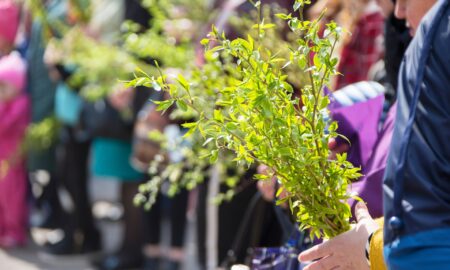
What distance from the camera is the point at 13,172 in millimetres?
6465

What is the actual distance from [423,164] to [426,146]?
28 mm

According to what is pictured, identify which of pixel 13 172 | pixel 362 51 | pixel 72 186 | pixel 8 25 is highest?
pixel 362 51

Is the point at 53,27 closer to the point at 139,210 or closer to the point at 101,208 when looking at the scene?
the point at 139,210

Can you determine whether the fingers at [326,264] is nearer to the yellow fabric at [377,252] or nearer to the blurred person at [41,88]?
the yellow fabric at [377,252]

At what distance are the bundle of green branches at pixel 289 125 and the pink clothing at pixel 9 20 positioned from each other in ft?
16.4

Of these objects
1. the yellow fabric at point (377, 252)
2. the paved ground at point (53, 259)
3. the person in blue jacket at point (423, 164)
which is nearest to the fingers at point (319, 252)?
the yellow fabric at point (377, 252)

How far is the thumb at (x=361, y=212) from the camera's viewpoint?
1818 mm

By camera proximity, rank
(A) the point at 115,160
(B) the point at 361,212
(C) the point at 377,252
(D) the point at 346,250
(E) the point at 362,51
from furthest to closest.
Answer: (A) the point at 115,160 → (E) the point at 362,51 → (B) the point at 361,212 → (D) the point at 346,250 → (C) the point at 377,252

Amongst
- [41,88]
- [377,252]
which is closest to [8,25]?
[41,88]

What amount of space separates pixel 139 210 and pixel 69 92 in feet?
2.75

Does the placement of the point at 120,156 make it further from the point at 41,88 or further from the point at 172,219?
the point at 41,88

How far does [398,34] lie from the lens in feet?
9.21

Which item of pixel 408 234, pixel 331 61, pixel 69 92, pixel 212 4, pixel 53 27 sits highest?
pixel 331 61

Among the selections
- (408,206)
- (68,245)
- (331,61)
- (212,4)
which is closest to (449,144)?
(408,206)
